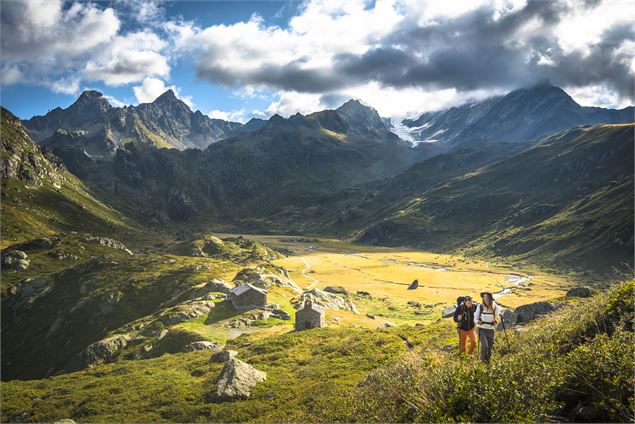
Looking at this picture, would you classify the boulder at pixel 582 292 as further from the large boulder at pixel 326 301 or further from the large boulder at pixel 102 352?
the large boulder at pixel 102 352

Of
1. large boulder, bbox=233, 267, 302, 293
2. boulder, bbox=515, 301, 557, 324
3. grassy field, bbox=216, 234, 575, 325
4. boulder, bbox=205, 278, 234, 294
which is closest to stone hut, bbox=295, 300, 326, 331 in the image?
grassy field, bbox=216, 234, 575, 325

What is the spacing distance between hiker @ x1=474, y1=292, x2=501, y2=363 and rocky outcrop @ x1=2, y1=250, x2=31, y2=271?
167582 millimetres

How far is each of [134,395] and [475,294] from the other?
414 feet

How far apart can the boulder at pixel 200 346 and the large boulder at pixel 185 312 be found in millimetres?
11988

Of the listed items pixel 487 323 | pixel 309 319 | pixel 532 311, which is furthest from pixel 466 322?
pixel 309 319

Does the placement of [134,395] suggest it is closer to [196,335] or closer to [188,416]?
[188,416]

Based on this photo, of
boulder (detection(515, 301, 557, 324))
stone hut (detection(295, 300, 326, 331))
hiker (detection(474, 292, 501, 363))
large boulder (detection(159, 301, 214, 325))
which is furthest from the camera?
large boulder (detection(159, 301, 214, 325))

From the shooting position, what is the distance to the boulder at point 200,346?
4644cm

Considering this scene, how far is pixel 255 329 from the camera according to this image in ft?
178

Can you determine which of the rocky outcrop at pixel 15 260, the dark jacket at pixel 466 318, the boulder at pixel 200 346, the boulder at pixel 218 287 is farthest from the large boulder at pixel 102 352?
the rocky outcrop at pixel 15 260

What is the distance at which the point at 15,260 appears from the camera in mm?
141625

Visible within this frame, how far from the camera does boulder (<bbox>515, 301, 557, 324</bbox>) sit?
3800 centimetres

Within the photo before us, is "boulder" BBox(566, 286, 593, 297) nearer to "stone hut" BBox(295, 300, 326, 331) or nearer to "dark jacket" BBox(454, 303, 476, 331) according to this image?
"stone hut" BBox(295, 300, 326, 331)

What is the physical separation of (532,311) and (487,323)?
24.0 metres
